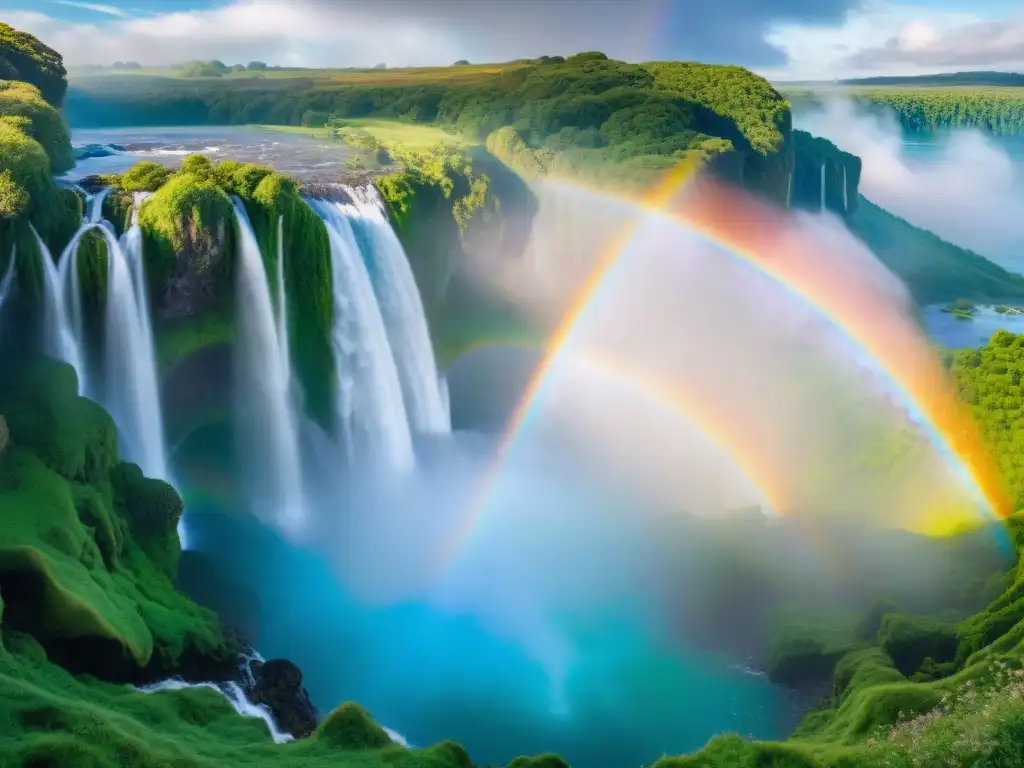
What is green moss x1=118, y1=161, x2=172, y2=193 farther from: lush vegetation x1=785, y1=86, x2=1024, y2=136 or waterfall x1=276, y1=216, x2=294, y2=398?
lush vegetation x1=785, y1=86, x2=1024, y2=136

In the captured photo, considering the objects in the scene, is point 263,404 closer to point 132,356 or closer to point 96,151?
point 132,356

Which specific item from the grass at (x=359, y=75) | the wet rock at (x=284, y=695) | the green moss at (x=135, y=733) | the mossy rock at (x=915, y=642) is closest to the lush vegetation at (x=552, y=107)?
the grass at (x=359, y=75)

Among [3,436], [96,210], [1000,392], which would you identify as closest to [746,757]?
[3,436]

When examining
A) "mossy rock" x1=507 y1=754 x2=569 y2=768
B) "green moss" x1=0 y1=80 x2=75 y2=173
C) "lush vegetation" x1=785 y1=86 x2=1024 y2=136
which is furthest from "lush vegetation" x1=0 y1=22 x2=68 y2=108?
"lush vegetation" x1=785 y1=86 x2=1024 y2=136

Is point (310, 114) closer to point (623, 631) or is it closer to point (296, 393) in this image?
point (296, 393)

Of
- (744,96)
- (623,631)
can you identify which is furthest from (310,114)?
(623,631)

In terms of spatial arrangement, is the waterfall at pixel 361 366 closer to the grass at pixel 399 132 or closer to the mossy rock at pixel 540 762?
the grass at pixel 399 132
